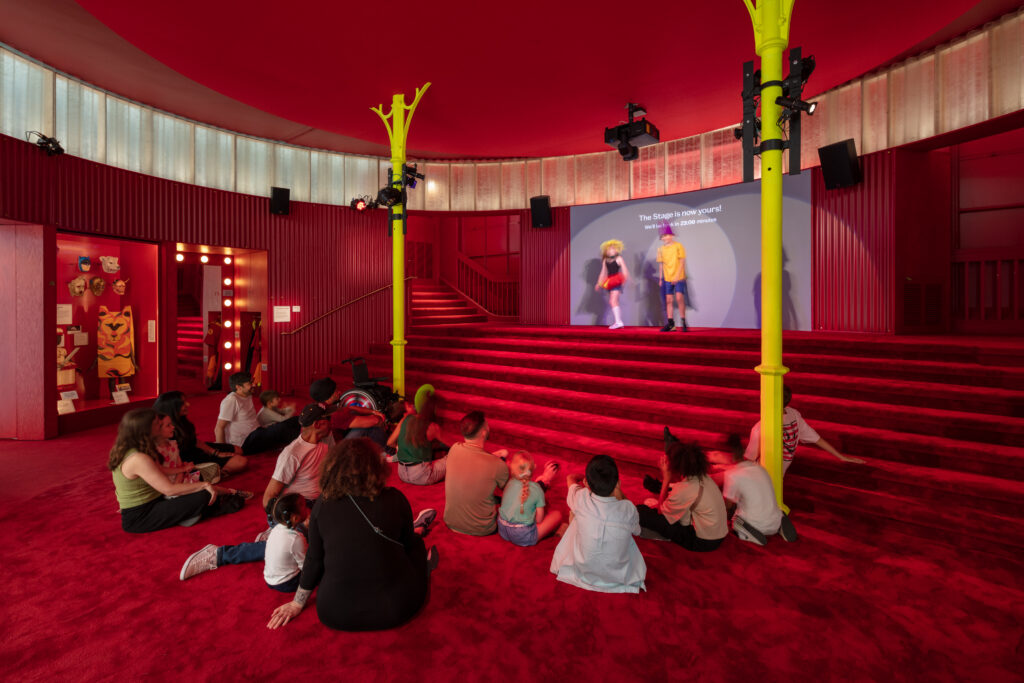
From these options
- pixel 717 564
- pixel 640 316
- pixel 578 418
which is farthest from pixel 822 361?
pixel 640 316

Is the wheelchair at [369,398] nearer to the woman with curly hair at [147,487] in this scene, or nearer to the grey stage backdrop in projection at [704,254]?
the woman with curly hair at [147,487]

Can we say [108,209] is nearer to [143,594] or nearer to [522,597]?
[143,594]

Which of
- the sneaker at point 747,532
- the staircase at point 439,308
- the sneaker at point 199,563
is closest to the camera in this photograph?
the sneaker at point 199,563

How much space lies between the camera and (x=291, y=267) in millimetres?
10609

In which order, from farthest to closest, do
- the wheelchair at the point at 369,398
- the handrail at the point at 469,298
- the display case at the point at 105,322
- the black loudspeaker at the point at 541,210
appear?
the handrail at the point at 469,298
the black loudspeaker at the point at 541,210
the display case at the point at 105,322
the wheelchair at the point at 369,398

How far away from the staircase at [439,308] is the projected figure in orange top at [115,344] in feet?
17.8

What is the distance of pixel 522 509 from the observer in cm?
376

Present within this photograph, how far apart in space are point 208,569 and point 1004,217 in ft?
36.8

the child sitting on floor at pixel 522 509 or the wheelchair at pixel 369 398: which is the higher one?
the wheelchair at pixel 369 398

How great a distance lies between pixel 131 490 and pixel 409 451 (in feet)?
7.27

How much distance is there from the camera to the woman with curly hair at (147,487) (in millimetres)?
3852

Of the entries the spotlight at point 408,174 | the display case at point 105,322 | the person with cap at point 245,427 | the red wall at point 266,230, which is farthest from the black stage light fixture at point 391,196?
the display case at point 105,322

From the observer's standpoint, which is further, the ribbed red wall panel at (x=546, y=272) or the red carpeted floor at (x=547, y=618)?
the ribbed red wall panel at (x=546, y=272)

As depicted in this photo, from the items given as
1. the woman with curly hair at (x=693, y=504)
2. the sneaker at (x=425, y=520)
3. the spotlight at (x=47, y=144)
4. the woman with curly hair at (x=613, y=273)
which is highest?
the spotlight at (x=47, y=144)
